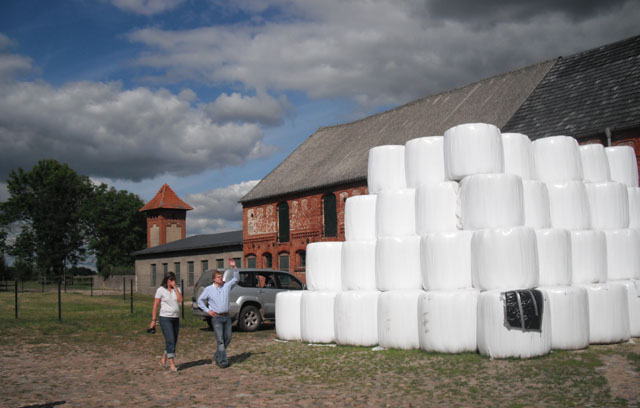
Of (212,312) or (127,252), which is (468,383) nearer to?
(212,312)

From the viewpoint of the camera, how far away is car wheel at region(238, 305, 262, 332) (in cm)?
1556

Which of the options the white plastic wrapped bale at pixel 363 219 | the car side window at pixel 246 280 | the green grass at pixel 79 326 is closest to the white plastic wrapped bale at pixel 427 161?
the white plastic wrapped bale at pixel 363 219

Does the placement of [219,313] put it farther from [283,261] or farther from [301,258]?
[283,261]

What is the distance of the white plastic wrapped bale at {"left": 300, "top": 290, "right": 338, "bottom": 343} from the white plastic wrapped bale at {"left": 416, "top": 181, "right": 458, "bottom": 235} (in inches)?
103

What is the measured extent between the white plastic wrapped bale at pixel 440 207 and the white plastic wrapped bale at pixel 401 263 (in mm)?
407

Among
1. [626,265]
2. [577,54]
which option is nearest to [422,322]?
[626,265]

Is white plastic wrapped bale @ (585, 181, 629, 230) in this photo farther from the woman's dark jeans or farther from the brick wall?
the brick wall

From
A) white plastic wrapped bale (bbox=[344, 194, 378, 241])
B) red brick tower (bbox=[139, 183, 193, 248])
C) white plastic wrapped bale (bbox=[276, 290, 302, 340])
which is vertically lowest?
white plastic wrapped bale (bbox=[276, 290, 302, 340])

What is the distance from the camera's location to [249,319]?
1570 cm

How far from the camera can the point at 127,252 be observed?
70.2m

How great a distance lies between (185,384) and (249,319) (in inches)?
283

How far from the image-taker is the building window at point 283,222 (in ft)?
112

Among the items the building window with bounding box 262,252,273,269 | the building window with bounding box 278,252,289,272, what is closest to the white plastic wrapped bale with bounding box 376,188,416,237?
the building window with bounding box 278,252,289,272

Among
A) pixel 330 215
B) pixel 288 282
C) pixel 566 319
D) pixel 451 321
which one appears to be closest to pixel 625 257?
pixel 566 319
